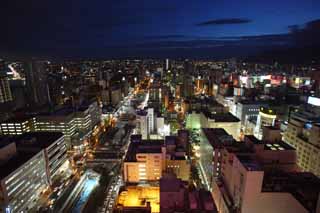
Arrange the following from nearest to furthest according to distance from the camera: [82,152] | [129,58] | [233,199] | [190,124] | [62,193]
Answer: [233,199] < [62,193] < [82,152] < [190,124] < [129,58]

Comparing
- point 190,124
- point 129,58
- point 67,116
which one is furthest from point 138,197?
point 129,58

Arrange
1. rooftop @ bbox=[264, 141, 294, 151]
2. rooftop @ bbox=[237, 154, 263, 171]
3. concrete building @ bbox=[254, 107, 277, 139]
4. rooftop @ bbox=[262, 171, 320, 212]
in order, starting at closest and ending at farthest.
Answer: rooftop @ bbox=[262, 171, 320, 212] → rooftop @ bbox=[237, 154, 263, 171] → rooftop @ bbox=[264, 141, 294, 151] → concrete building @ bbox=[254, 107, 277, 139]

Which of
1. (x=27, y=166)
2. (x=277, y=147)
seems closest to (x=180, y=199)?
(x=277, y=147)

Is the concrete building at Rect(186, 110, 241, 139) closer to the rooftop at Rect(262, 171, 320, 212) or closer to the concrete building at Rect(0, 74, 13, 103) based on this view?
the rooftop at Rect(262, 171, 320, 212)

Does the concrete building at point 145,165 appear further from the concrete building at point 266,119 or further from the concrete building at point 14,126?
the concrete building at point 14,126

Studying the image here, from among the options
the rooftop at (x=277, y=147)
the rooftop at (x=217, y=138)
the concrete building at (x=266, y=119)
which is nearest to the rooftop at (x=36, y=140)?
the rooftop at (x=217, y=138)

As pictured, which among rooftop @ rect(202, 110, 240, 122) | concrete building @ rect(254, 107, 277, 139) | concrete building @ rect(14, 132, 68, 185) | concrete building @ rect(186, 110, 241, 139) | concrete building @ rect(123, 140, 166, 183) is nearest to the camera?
concrete building @ rect(123, 140, 166, 183)

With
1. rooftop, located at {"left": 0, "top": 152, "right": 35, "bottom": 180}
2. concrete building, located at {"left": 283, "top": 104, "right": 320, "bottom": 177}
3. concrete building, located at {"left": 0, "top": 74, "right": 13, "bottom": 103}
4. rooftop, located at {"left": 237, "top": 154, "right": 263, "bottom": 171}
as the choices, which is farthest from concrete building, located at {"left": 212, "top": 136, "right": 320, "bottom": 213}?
concrete building, located at {"left": 0, "top": 74, "right": 13, "bottom": 103}

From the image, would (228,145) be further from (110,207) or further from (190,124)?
(190,124)
